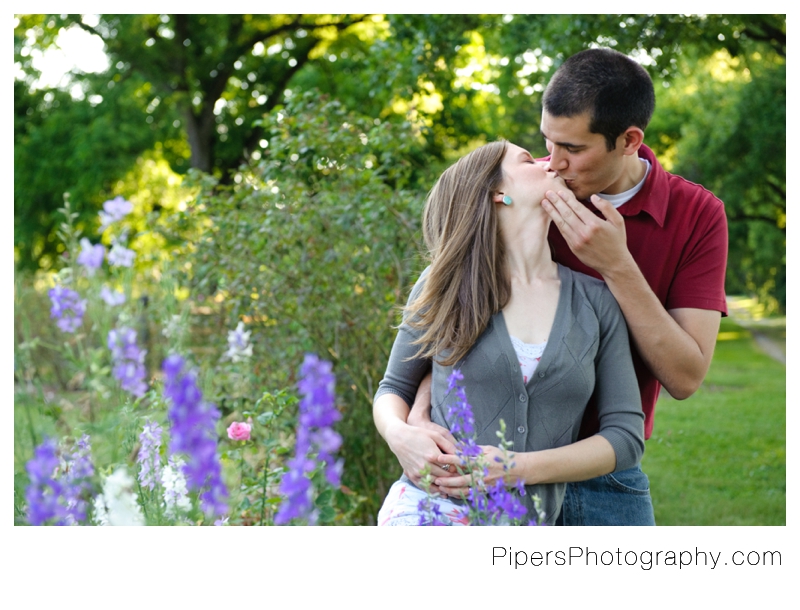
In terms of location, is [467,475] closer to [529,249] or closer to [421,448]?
[421,448]

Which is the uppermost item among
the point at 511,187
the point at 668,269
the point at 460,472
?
the point at 511,187

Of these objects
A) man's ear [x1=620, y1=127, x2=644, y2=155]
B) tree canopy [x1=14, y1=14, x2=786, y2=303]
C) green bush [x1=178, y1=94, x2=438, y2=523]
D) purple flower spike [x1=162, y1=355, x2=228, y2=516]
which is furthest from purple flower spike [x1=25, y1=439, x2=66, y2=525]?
tree canopy [x1=14, y1=14, x2=786, y2=303]

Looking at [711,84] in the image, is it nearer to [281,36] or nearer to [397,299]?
[281,36]

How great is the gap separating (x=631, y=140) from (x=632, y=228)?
1.01 feet

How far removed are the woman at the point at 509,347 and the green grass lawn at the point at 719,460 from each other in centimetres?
300

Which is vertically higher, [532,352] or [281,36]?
[281,36]

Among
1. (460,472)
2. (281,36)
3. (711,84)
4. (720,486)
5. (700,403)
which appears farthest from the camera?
(711,84)

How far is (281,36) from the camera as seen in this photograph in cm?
1509

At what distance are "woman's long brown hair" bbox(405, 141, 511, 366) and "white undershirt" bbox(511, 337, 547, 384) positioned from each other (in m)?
0.13

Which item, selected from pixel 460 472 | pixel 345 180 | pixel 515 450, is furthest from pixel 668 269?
pixel 345 180

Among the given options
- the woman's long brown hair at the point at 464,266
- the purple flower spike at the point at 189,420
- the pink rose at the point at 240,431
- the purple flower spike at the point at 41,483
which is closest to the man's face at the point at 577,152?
the woman's long brown hair at the point at 464,266

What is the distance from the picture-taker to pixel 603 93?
2.57m

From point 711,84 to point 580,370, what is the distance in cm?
1767

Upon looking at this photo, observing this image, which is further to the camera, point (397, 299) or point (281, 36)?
point (281, 36)
